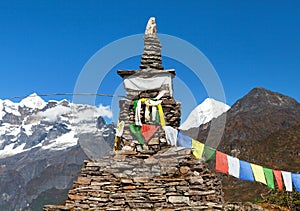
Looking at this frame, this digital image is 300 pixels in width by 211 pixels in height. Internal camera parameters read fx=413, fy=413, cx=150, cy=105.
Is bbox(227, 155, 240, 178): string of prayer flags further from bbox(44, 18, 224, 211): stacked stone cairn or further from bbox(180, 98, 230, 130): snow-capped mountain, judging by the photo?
bbox(180, 98, 230, 130): snow-capped mountain

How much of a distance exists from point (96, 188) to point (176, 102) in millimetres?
4859

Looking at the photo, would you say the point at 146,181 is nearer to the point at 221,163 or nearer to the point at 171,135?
the point at 171,135

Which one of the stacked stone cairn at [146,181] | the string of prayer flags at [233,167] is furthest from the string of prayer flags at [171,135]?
the string of prayer flags at [233,167]

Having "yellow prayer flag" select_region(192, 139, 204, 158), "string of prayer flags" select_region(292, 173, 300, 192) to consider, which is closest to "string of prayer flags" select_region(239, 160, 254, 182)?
"yellow prayer flag" select_region(192, 139, 204, 158)

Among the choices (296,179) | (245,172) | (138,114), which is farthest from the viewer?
(296,179)

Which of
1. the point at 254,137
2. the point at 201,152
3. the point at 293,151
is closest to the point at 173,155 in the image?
the point at 201,152

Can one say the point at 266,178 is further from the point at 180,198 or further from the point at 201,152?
the point at 180,198

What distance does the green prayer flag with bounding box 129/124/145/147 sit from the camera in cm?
1638

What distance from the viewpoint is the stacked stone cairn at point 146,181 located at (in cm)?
1407

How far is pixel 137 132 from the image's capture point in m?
16.6

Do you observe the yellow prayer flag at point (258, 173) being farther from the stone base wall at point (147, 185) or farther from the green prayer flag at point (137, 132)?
the green prayer flag at point (137, 132)

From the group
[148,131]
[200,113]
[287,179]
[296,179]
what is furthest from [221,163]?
[296,179]

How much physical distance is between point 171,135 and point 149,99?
6.05ft

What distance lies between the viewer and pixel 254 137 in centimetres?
19250
